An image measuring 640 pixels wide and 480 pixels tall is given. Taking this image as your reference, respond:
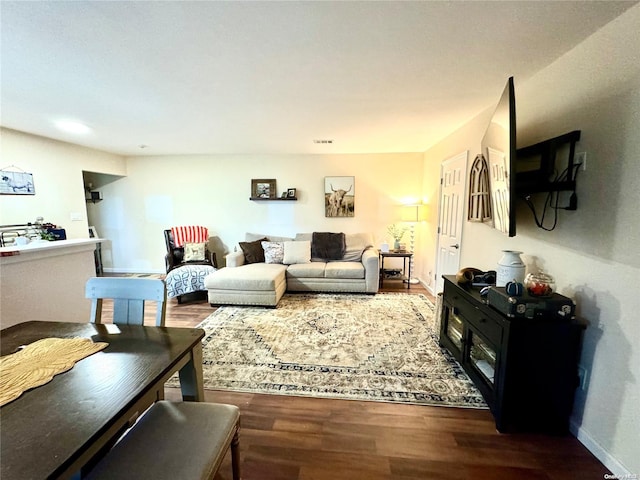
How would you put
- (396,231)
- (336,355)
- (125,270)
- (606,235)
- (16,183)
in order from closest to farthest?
(606,235) < (336,355) < (16,183) < (396,231) < (125,270)

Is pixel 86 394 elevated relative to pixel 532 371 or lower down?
elevated

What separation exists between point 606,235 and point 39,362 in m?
2.69

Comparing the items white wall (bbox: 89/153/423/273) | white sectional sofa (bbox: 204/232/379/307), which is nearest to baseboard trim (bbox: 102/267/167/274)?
white wall (bbox: 89/153/423/273)

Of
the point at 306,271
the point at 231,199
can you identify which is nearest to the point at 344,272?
the point at 306,271

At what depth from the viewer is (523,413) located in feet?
5.06

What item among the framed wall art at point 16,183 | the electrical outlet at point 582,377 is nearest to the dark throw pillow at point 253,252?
the framed wall art at point 16,183

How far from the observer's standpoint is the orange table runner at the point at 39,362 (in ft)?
2.88

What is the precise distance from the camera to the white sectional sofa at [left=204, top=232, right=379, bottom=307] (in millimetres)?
3418

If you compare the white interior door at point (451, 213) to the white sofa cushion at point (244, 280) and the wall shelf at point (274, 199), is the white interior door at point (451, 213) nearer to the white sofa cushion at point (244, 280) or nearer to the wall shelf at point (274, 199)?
the white sofa cushion at point (244, 280)

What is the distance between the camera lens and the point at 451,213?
3.44 meters

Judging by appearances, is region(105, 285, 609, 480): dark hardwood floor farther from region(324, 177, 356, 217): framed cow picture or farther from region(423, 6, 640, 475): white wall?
region(324, 177, 356, 217): framed cow picture

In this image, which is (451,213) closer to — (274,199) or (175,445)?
(274,199)

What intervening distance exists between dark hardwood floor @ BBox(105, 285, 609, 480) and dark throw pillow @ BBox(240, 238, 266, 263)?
2.55m

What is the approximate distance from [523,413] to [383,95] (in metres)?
2.51
